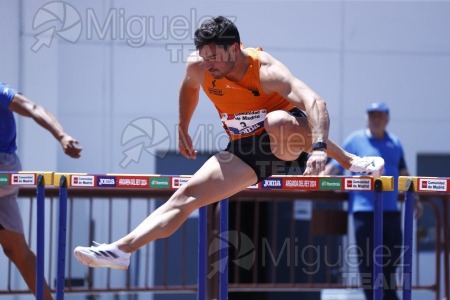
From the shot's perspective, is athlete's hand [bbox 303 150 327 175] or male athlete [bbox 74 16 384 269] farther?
male athlete [bbox 74 16 384 269]

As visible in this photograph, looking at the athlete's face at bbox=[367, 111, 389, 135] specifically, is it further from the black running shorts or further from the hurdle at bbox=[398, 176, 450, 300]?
the black running shorts

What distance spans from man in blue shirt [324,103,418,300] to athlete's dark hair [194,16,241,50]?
306 centimetres

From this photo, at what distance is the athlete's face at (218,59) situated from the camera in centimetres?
537

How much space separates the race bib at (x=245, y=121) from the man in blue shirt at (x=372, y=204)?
261 cm

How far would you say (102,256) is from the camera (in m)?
5.21

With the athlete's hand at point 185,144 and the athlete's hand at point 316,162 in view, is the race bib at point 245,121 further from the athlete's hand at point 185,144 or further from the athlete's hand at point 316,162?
the athlete's hand at point 316,162

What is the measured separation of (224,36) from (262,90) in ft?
1.33

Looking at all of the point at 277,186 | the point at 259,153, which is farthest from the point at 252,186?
the point at 259,153

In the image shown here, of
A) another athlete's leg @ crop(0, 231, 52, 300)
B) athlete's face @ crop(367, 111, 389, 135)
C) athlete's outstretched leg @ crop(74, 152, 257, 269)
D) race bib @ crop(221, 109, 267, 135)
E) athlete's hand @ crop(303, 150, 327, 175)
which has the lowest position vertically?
another athlete's leg @ crop(0, 231, 52, 300)

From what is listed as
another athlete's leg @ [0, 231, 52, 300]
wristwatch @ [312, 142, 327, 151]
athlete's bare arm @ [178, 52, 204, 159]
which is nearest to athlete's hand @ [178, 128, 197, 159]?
athlete's bare arm @ [178, 52, 204, 159]

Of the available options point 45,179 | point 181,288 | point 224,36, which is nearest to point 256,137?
point 224,36

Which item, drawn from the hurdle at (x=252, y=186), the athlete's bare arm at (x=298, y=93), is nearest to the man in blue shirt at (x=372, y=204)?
the hurdle at (x=252, y=186)

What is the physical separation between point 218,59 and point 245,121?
0.48 meters

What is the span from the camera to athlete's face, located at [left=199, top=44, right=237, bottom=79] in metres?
5.37
